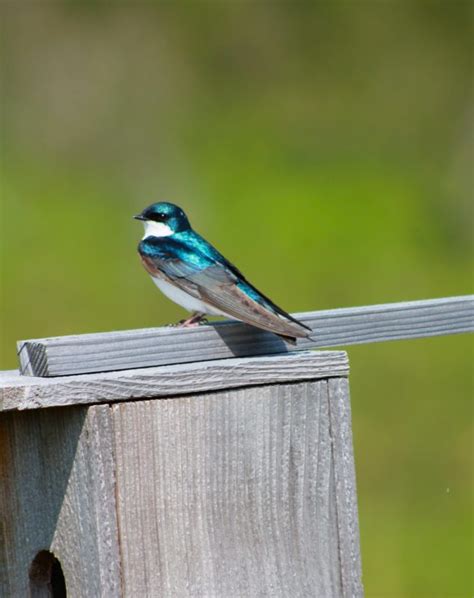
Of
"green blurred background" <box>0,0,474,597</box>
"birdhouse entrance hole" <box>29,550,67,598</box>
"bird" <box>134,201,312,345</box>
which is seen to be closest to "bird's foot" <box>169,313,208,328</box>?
"bird" <box>134,201,312,345</box>

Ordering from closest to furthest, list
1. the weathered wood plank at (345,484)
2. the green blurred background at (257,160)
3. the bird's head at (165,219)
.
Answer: the weathered wood plank at (345,484)
the bird's head at (165,219)
the green blurred background at (257,160)

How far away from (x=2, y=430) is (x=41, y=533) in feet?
0.57

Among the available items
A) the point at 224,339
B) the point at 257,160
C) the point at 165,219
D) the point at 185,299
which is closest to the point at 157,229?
the point at 165,219

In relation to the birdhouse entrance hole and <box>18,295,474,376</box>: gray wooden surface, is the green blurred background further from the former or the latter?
the birdhouse entrance hole

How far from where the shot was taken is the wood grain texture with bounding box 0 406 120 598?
75.2 inches

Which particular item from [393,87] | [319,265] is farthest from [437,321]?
[393,87]

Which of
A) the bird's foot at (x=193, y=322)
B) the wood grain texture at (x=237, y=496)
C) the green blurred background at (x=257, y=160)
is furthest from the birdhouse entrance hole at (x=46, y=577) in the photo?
the green blurred background at (x=257, y=160)

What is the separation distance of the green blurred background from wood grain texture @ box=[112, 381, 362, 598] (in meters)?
3.09

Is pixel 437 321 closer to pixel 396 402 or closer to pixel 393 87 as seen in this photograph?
pixel 396 402

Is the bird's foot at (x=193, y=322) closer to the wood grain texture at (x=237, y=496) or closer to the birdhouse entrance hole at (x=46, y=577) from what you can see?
the wood grain texture at (x=237, y=496)

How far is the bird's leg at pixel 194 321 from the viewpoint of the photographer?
2.11 m

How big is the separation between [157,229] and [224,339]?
1.41ft

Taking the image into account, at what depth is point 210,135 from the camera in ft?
22.4

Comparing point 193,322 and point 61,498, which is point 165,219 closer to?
point 193,322
